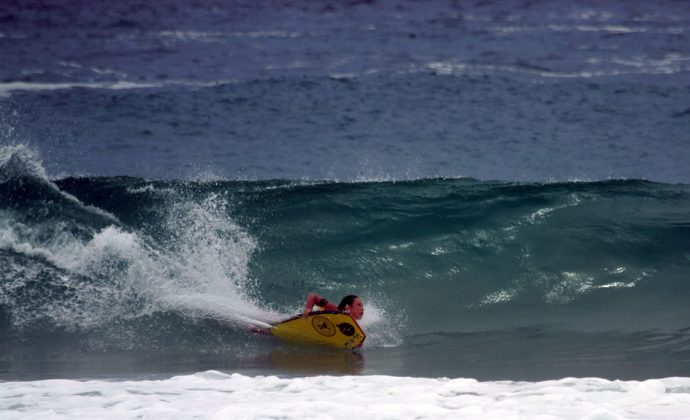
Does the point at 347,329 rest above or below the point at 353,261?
below

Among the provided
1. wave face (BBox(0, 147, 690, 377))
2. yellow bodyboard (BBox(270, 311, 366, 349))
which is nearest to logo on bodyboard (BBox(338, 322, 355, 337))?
yellow bodyboard (BBox(270, 311, 366, 349))

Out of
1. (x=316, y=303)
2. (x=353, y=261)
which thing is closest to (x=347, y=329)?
(x=316, y=303)

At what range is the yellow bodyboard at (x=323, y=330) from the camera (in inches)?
271

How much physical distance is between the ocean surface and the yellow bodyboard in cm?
14

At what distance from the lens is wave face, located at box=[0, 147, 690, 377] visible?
752 cm

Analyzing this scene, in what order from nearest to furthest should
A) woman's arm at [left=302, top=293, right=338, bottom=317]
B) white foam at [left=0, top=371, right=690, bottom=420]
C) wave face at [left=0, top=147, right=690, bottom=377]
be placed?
1. white foam at [left=0, top=371, right=690, bottom=420]
2. woman's arm at [left=302, top=293, right=338, bottom=317]
3. wave face at [left=0, top=147, right=690, bottom=377]

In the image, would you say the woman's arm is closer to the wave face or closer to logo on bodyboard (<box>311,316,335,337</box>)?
logo on bodyboard (<box>311,316,335,337</box>)

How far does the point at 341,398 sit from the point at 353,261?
5033 mm

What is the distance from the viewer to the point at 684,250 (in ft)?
33.0

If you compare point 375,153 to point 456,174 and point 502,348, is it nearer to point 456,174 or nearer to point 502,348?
point 456,174

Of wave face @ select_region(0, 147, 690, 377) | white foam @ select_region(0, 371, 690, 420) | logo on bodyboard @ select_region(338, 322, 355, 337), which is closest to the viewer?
white foam @ select_region(0, 371, 690, 420)

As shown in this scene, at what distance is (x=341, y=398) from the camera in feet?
15.5

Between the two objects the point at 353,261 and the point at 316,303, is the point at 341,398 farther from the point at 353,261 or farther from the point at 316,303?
the point at 353,261

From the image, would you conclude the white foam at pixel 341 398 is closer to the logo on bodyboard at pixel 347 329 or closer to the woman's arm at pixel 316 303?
the logo on bodyboard at pixel 347 329
